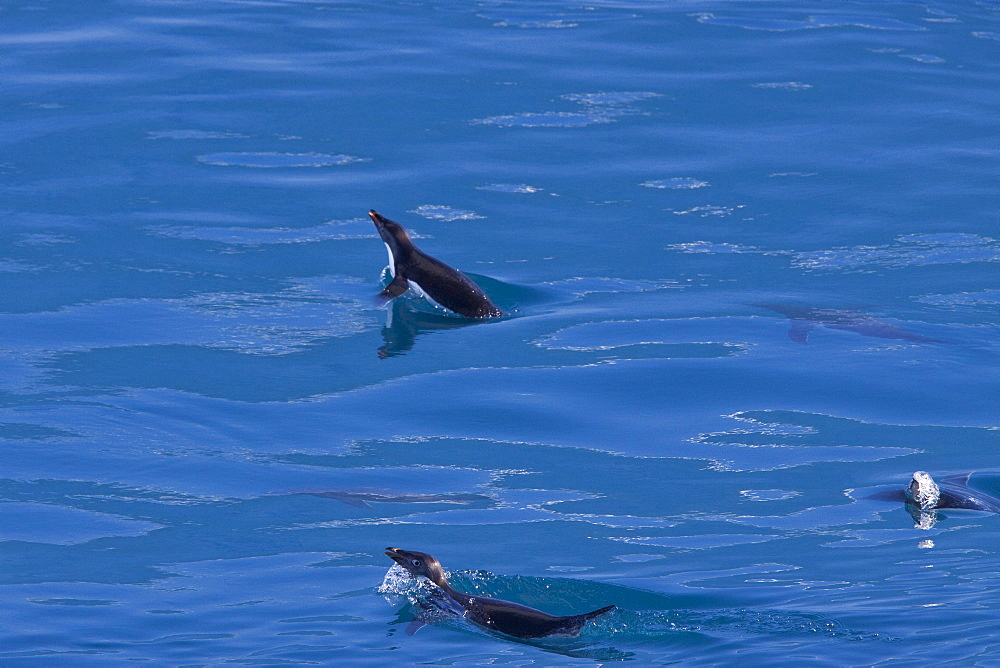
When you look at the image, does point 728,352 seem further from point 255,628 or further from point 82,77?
point 82,77

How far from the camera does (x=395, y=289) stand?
1196 centimetres

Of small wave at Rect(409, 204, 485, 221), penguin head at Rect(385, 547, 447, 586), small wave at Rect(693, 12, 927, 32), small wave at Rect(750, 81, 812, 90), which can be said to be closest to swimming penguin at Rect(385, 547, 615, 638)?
penguin head at Rect(385, 547, 447, 586)

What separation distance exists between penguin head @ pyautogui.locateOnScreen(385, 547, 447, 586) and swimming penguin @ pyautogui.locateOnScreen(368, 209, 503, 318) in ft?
15.3

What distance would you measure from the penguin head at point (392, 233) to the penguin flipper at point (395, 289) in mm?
312

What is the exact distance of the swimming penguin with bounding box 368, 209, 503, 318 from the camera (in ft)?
38.7

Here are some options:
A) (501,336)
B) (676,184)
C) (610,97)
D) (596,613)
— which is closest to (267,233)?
(501,336)

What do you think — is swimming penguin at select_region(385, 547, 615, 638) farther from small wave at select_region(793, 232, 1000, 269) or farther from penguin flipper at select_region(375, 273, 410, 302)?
small wave at select_region(793, 232, 1000, 269)

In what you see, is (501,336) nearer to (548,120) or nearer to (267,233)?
(267,233)

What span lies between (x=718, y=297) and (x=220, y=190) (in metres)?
5.66

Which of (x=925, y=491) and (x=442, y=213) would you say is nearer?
(x=925, y=491)

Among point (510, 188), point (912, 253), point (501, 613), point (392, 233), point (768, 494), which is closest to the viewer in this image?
point (501, 613)

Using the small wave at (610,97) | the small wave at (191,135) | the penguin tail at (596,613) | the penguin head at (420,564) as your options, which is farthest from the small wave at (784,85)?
the penguin tail at (596,613)

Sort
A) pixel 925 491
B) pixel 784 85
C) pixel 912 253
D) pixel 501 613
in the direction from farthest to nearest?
1. pixel 784 85
2. pixel 912 253
3. pixel 925 491
4. pixel 501 613

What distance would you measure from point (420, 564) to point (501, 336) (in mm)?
4529
